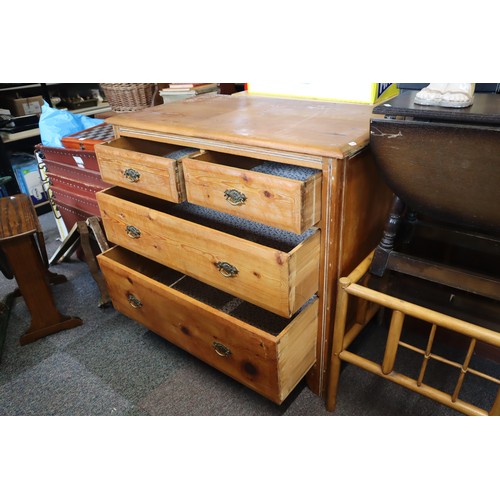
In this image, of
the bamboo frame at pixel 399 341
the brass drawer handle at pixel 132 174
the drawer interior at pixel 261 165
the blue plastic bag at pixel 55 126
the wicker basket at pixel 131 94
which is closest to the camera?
the bamboo frame at pixel 399 341

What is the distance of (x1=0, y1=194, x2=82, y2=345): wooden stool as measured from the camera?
1548 mm

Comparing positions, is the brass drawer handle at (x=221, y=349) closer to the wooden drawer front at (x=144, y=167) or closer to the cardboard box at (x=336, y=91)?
the wooden drawer front at (x=144, y=167)

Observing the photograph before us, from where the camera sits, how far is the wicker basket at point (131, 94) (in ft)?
7.14

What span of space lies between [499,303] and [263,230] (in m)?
0.74

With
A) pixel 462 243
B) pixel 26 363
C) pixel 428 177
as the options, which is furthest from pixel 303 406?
pixel 26 363

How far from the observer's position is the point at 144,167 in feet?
4.00

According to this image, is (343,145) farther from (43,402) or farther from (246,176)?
(43,402)

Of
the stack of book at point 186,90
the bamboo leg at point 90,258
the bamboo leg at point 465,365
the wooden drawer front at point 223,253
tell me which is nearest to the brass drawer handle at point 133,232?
the wooden drawer front at point 223,253

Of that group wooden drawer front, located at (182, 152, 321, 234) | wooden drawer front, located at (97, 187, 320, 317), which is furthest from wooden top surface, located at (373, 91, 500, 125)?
wooden drawer front, located at (97, 187, 320, 317)

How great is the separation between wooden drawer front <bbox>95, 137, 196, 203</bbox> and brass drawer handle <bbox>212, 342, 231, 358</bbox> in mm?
462

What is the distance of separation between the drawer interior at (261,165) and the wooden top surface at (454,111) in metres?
0.28

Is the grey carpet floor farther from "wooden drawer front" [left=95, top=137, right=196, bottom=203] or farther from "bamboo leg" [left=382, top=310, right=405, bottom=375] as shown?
"wooden drawer front" [left=95, top=137, right=196, bottom=203]

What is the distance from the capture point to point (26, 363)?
1.60 m

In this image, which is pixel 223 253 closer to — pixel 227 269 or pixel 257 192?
pixel 227 269
